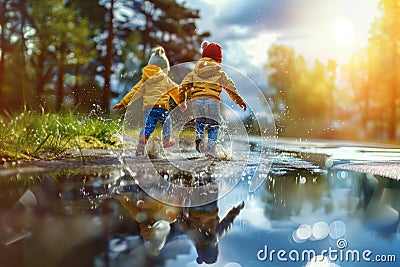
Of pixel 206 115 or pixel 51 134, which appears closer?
pixel 206 115

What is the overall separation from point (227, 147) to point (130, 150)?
1.26m

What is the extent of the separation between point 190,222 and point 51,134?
2.81 meters

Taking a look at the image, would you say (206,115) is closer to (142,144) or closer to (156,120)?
(156,120)

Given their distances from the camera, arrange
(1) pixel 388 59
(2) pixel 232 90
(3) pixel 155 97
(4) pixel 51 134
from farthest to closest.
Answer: (1) pixel 388 59, (4) pixel 51 134, (3) pixel 155 97, (2) pixel 232 90

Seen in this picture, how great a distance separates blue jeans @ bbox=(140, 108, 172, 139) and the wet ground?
57cm

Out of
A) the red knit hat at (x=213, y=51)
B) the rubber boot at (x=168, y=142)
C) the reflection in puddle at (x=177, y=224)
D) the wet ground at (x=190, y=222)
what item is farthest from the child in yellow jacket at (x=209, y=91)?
the reflection in puddle at (x=177, y=224)

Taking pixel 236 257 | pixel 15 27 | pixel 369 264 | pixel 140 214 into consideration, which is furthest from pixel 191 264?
pixel 15 27

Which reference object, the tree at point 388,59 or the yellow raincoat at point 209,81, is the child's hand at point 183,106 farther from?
the tree at point 388,59

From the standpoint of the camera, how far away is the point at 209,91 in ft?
12.8

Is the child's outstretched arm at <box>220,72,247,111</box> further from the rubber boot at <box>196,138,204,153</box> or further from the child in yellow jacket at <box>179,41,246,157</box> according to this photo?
the rubber boot at <box>196,138,204,153</box>

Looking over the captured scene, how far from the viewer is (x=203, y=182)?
9.63 feet

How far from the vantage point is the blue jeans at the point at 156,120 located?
400 cm

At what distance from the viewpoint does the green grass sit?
12.7 ft

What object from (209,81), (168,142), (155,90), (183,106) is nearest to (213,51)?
(209,81)
